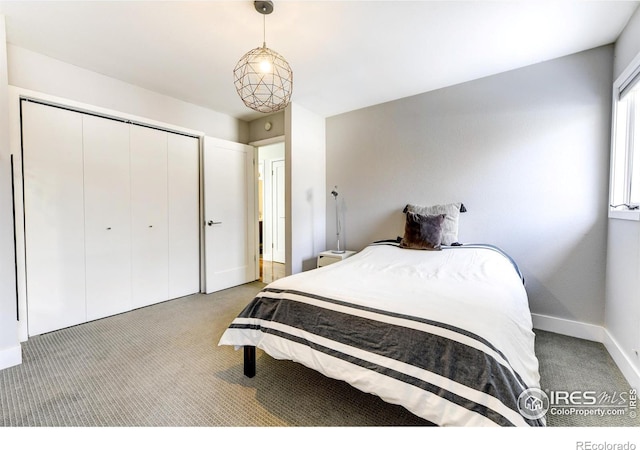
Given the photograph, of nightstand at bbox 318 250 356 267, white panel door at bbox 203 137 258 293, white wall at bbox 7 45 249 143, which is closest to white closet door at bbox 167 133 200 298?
white panel door at bbox 203 137 258 293

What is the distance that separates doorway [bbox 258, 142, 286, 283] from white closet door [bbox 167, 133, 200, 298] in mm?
1932

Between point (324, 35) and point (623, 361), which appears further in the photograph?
point (324, 35)

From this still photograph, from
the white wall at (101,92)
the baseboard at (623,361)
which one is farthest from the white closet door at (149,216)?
the baseboard at (623,361)

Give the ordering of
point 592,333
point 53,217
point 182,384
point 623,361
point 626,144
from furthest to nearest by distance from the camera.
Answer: point 53,217 → point 592,333 → point 626,144 → point 623,361 → point 182,384

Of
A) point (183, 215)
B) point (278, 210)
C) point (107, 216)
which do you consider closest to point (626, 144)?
point (183, 215)

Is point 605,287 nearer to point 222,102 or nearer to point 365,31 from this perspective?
point 365,31

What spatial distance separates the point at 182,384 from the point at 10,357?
1.34m

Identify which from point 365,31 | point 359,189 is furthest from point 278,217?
point 365,31

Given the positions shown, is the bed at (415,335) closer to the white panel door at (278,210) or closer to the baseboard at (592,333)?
the baseboard at (592,333)

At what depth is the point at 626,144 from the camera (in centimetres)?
210

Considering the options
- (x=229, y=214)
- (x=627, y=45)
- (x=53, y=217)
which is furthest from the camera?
(x=229, y=214)

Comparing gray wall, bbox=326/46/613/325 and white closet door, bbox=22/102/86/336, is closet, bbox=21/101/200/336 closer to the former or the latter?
white closet door, bbox=22/102/86/336

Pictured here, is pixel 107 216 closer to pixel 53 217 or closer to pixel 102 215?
pixel 102 215
